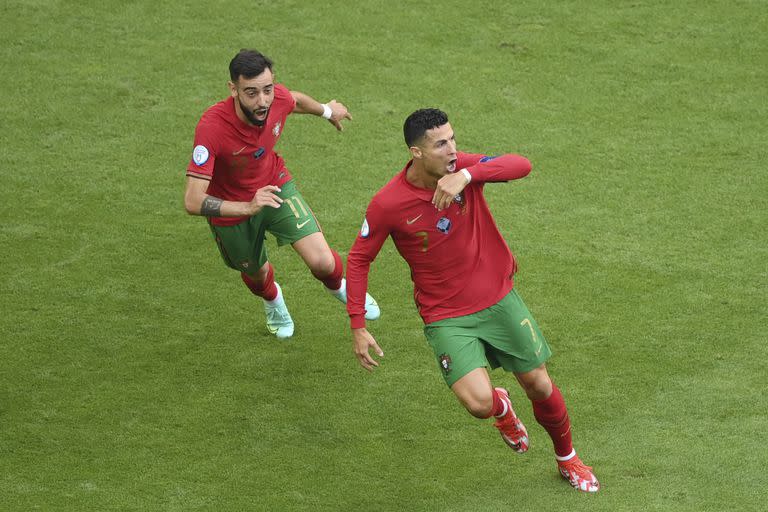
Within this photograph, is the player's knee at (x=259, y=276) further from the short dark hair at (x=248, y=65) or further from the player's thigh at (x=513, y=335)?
the player's thigh at (x=513, y=335)

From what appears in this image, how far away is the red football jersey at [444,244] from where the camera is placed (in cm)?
744

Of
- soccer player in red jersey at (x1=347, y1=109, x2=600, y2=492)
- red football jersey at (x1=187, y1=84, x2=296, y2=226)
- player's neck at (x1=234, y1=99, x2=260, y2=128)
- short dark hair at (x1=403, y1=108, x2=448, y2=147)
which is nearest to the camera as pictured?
short dark hair at (x1=403, y1=108, x2=448, y2=147)

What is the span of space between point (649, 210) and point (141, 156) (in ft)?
17.1

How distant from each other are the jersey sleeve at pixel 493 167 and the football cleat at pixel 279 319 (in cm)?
297

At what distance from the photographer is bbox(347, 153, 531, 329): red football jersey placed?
7.44 meters

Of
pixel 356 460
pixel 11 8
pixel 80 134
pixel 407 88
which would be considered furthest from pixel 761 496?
pixel 11 8

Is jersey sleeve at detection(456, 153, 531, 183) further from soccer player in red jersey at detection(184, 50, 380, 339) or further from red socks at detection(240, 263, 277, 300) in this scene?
red socks at detection(240, 263, 277, 300)

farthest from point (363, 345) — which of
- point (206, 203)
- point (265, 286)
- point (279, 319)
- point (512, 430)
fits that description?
point (279, 319)

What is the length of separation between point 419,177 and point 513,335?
3.80 feet

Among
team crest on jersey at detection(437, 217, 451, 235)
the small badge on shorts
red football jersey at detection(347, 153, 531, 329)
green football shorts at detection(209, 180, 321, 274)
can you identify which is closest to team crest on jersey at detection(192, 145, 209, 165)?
green football shorts at detection(209, 180, 321, 274)

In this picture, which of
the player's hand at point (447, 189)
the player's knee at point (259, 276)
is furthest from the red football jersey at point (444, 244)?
the player's knee at point (259, 276)

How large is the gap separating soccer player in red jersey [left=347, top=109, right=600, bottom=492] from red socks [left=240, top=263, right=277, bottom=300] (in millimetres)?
2342

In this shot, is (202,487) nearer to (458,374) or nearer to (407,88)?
(458,374)

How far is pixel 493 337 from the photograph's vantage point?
763cm
